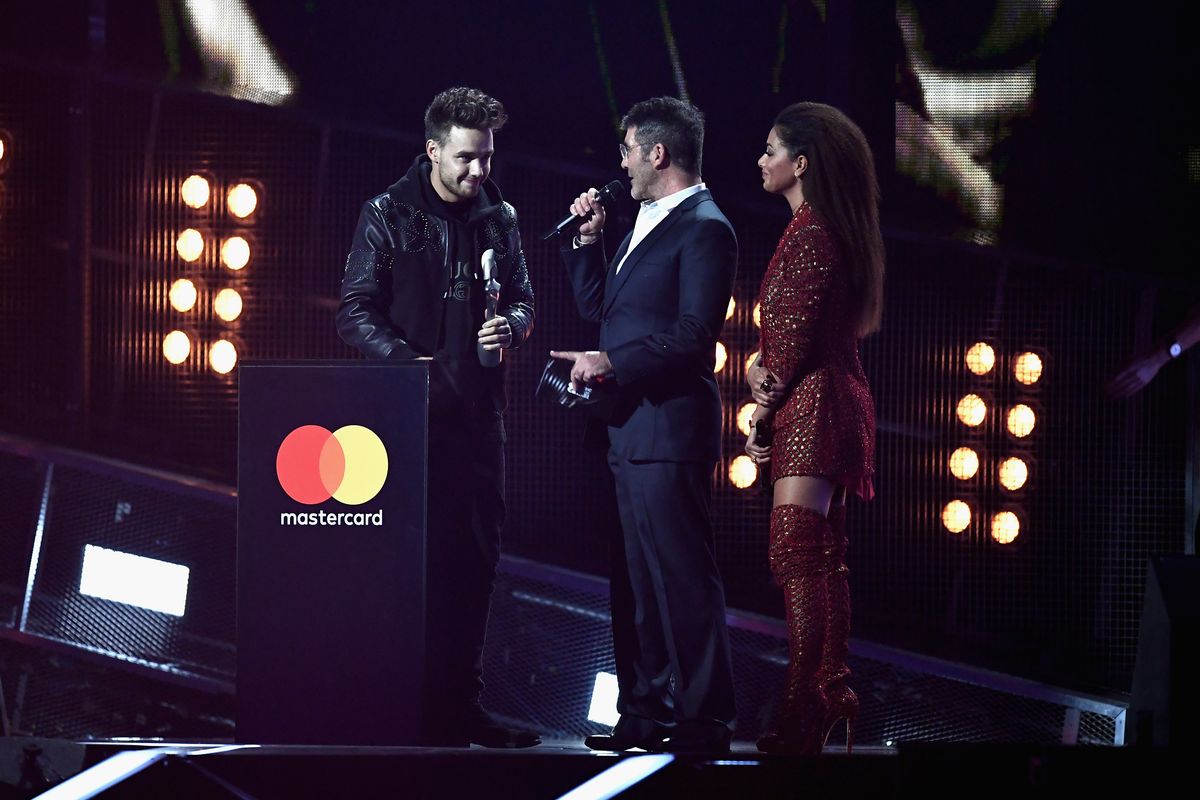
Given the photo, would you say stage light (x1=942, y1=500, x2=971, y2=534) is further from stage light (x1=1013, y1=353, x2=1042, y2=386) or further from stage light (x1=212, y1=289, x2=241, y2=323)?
stage light (x1=212, y1=289, x2=241, y2=323)

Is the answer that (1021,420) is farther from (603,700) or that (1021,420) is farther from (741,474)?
(603,700)

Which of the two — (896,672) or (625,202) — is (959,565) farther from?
(625,202)

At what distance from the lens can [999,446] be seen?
4.32 metres

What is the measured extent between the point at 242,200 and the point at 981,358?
2.54 meters

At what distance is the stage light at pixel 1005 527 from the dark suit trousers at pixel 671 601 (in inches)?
54.8

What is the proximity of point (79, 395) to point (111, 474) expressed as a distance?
32 cm


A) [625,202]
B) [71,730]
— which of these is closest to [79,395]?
[71,730]

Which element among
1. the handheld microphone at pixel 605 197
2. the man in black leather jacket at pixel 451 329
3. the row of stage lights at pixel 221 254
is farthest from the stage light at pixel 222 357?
the handheld microphone at pixel 605 197

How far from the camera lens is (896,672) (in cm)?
418

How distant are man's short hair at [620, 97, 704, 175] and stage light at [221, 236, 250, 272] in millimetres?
1651

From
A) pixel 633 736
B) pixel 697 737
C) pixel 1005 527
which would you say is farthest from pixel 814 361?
pixel 1005 527

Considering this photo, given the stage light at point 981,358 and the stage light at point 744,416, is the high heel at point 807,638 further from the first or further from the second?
the stage light at point 981,358

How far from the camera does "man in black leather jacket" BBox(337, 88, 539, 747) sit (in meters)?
3.55

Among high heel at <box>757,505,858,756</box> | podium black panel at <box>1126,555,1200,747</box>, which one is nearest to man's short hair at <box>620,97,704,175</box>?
high heel at <box>757,505,858,756</box>
